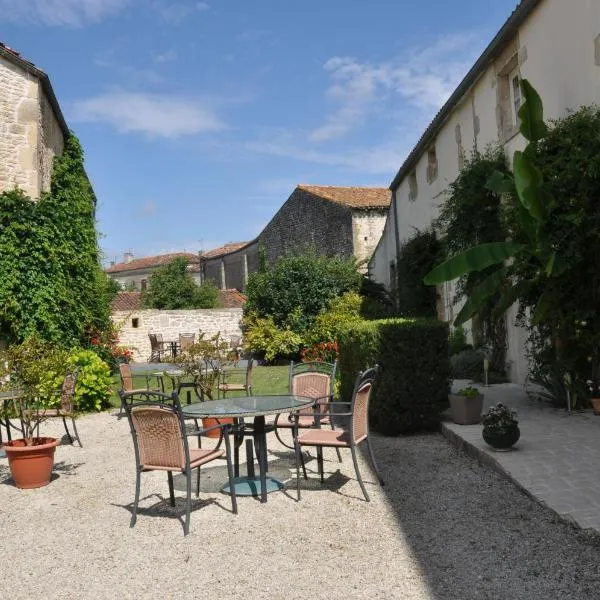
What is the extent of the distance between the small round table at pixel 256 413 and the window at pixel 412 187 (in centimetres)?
1179

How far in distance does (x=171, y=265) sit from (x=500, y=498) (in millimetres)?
36328

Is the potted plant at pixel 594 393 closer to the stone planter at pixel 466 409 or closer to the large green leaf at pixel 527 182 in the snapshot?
the stone planter at pixel 466 409

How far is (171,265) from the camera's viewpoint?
39.8m

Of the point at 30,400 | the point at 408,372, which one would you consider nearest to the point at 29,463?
the point at 30,400

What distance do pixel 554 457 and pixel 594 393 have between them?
8.23ft

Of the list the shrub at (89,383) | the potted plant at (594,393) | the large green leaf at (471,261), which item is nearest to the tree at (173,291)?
the shrub at (89,383)

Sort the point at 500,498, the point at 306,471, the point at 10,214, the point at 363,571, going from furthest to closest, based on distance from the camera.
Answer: the point at 10,214
the point at 306,471
the point at 500,498
the point at 363,571

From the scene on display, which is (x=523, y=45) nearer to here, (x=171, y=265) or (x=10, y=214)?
(x=10, y=214)

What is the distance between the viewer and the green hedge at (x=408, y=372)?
749cm

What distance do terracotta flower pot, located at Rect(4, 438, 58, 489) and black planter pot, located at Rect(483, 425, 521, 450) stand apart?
14.6 ft

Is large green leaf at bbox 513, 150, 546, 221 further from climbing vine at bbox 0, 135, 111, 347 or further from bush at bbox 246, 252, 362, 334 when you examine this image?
bush at bbox 246, 252, 362, 334

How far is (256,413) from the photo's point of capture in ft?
17.3

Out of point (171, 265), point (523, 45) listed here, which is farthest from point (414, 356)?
point (171, 265)

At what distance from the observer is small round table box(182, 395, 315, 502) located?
533 centimetres
